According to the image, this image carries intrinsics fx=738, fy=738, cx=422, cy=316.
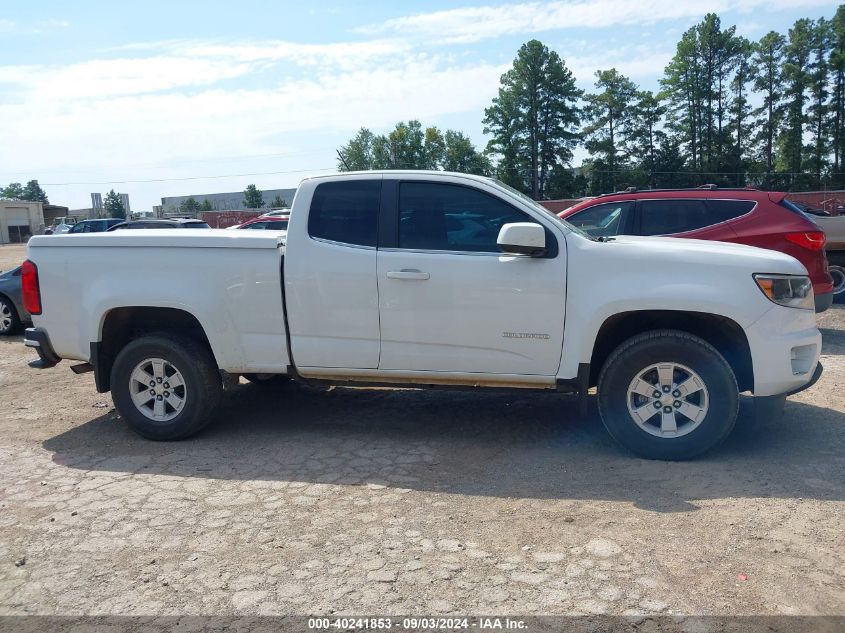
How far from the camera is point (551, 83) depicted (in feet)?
218

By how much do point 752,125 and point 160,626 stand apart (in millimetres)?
70184

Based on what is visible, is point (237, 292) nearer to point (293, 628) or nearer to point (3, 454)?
point (3, 454)

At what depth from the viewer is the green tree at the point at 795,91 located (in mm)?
60719

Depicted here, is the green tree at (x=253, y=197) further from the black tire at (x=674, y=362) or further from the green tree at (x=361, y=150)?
the black tire at (x=674, y=362)

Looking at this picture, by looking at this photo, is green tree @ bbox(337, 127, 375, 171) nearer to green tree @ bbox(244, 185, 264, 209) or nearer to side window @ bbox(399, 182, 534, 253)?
green tree @ bbox(244, 185, 264, 209)

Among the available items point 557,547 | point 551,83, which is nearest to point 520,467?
point 557,547

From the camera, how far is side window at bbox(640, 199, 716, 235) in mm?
8773

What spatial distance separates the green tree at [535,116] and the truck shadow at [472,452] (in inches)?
2429

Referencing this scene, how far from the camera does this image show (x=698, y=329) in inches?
201

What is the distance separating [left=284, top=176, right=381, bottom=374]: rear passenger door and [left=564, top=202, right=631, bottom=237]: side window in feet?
13.8

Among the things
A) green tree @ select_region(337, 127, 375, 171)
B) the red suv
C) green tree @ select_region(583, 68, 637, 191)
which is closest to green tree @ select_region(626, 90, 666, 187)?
green tree @ select_region(583, 68, 637, 191)

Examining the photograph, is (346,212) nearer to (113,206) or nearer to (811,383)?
(811,383)

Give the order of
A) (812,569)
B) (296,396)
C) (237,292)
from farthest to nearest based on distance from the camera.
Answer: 1. (296,396)
2. (237,292)
3. (812,569)

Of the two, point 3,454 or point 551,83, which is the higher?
point 551,83
